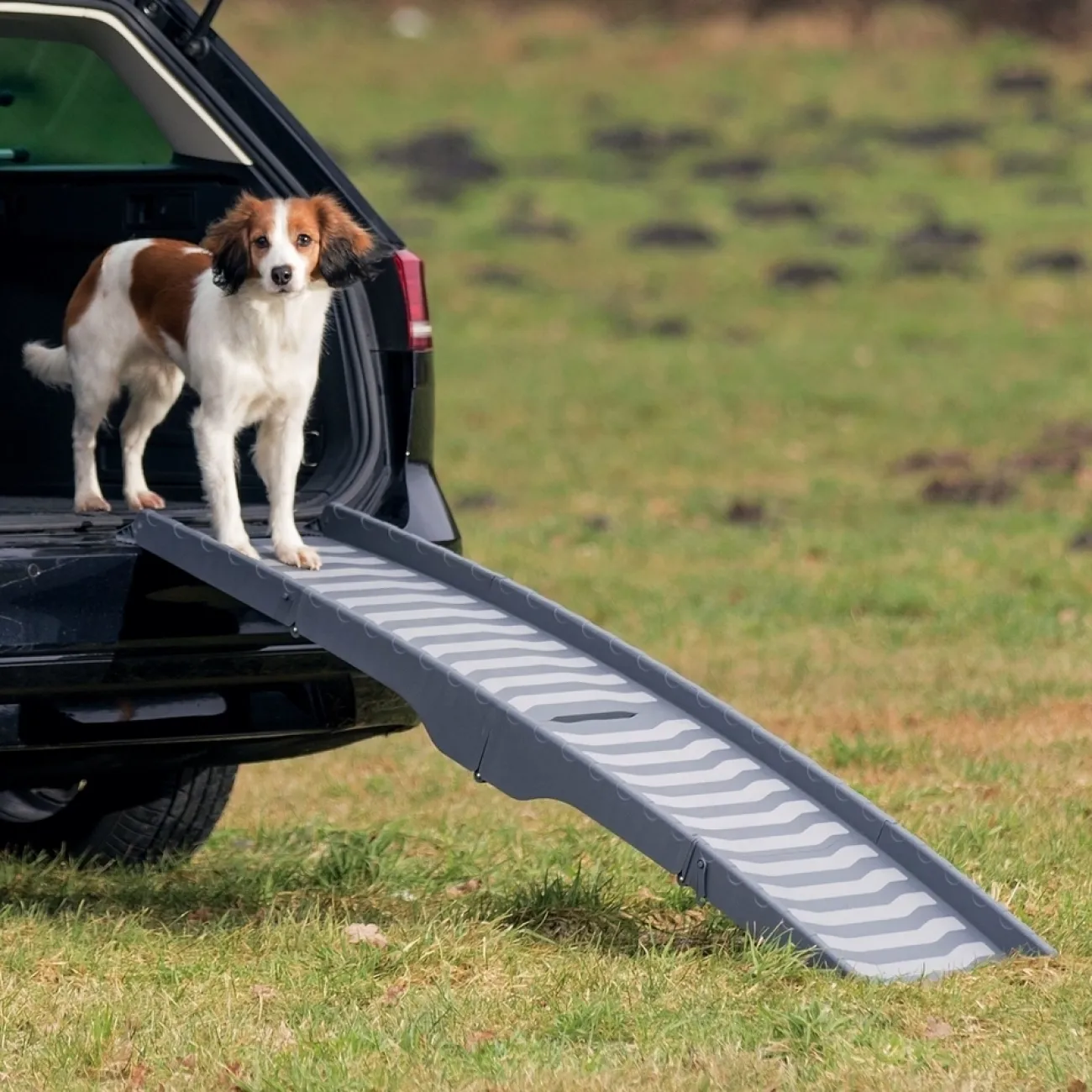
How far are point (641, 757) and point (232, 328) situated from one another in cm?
152

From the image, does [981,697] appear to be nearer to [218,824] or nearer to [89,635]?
[218,824]

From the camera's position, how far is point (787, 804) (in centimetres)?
543

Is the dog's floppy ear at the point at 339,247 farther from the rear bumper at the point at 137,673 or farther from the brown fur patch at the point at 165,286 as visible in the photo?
the rear bumper at the point at 137,673

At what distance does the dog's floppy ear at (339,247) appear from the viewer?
18.5 ft

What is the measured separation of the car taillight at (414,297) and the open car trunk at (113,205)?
0.12 metres

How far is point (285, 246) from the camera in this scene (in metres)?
5.50

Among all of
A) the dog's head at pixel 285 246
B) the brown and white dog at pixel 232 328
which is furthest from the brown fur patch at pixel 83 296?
the dog's head at pixel 285 246

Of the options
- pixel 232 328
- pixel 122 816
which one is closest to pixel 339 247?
pixel 232 328

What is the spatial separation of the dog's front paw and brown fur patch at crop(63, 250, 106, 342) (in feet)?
2.92

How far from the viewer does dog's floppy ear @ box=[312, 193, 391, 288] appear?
5.64 metres

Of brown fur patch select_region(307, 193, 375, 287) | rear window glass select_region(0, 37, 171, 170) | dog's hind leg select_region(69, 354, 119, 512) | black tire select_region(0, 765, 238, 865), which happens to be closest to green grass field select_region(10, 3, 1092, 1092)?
black tire select_region(0, 765, 238, 865)

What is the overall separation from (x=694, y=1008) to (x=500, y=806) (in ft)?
9.69

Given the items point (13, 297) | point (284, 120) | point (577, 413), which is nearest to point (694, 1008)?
point (284, 120)

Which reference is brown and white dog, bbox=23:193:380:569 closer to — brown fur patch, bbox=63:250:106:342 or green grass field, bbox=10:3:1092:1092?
brown fur patch, bbox=63:250:106:342
